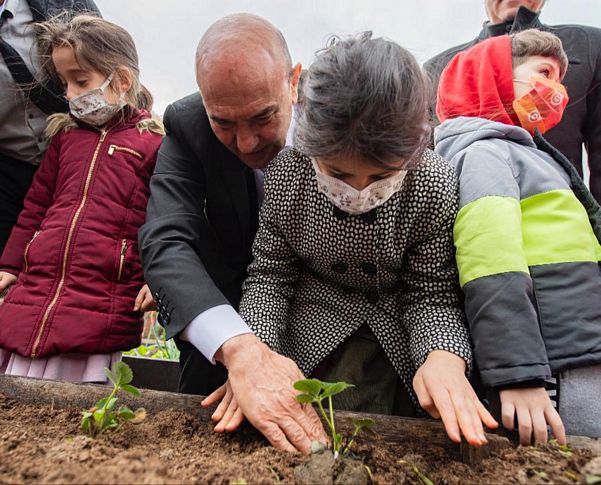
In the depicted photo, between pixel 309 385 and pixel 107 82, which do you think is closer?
pixel 309 385

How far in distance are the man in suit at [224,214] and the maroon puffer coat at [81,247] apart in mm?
285

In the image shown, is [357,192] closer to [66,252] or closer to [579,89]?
[66,252]

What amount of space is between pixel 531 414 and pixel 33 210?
2.05m

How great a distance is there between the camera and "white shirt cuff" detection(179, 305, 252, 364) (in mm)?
1375

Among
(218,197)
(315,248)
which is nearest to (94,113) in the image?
(218,197)

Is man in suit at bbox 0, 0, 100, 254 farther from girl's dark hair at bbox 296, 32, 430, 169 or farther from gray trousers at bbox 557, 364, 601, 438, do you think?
gray trousers at bbox 557, 364, 601, 438

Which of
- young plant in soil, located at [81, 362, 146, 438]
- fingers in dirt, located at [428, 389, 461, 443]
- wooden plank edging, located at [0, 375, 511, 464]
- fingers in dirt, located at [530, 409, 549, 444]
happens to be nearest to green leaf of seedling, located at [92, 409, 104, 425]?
young plant in soil, located at [81, 362, 146, 438]

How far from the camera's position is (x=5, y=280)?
2086mm

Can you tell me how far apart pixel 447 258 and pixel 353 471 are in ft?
2.48

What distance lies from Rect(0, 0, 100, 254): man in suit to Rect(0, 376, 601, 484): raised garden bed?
1.26 meters

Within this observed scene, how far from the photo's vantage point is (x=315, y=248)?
1549 mm

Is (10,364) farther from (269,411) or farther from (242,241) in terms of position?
(269,411)

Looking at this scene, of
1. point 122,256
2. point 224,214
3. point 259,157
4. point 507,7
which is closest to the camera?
point 259,157

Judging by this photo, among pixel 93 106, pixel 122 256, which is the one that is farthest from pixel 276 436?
pixel 93 106
